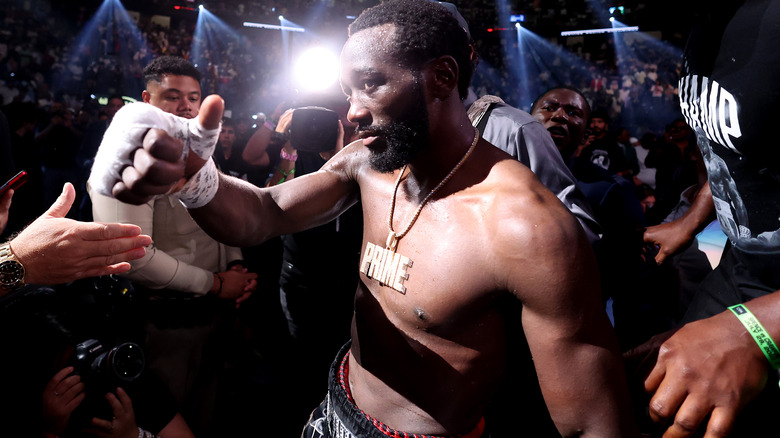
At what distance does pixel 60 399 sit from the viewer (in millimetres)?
1822

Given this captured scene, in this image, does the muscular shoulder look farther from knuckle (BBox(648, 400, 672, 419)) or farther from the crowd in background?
the crowd in background

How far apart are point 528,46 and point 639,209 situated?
16.7m

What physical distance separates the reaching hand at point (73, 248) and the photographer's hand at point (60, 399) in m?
0.50

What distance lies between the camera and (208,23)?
18703mm

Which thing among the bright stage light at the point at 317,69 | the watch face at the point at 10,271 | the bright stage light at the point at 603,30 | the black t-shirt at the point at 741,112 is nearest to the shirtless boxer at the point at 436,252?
the black t-shirt at the point at 741,112

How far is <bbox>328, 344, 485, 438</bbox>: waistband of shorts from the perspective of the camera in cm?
135

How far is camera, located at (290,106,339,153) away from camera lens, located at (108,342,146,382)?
1189mm

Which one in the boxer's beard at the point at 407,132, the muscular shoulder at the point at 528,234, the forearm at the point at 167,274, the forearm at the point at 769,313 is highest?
the boxer's beard at the point at 407,132

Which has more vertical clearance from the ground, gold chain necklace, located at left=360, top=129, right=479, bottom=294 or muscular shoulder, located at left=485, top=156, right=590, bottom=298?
muscular shoulder, located at left=485, top=156, right=590, bottom=298

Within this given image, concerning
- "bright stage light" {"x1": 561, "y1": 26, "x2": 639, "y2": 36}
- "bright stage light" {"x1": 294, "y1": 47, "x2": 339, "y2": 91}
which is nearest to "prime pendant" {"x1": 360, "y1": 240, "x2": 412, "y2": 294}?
"bright stage light" {"x1": 294, "y1": 47, "x2": 339, "y2": 91}

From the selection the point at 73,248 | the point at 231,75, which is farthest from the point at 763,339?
the point at 231,75

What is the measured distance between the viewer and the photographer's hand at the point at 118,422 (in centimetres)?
194

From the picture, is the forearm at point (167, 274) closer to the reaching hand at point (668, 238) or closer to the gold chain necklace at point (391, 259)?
the gold chain necklace at point (391, 259)

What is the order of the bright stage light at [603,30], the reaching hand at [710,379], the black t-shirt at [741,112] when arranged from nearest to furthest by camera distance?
the reaching hand at [710,379], the black t-shirt at [741,112], the bright stage light at [603,30]
